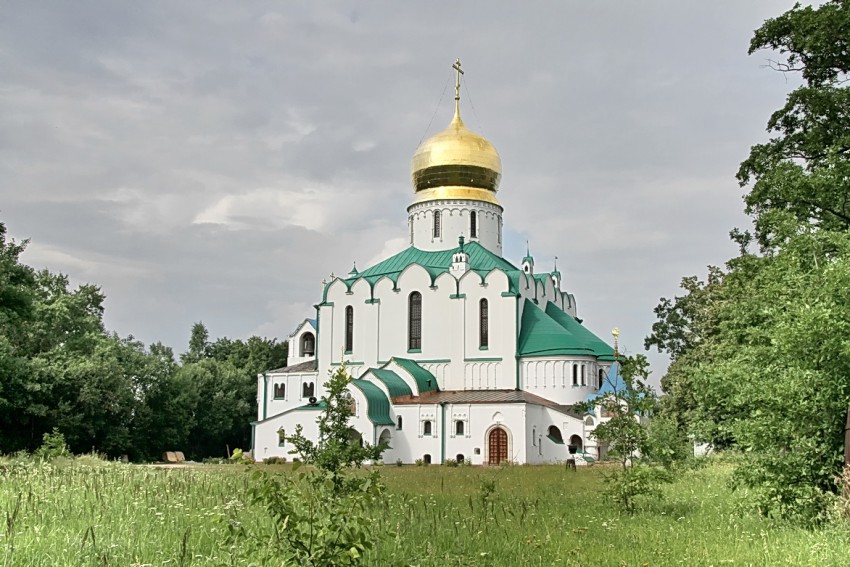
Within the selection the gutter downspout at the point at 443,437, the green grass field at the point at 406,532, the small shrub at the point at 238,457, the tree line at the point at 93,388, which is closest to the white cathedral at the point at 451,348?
the gutter downspout at the point at 443,437

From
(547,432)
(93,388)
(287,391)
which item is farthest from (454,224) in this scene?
(93,388)

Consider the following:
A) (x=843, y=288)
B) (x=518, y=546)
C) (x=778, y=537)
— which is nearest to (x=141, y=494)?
(x=518, y=546)

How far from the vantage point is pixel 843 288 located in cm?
967

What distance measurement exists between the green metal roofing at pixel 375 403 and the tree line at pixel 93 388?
36.3ft

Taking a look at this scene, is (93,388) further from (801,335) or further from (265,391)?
(801,335)

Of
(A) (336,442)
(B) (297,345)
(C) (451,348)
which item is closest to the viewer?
(A) (336,442)

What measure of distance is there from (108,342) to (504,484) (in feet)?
86.9

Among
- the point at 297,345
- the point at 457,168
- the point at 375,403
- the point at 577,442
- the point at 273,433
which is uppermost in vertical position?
the point at 457,168

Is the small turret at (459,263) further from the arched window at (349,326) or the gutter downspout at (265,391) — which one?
the gutter downspout at (265,391)

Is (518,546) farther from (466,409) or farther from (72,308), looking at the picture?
(72,308)

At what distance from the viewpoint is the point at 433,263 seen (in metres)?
47.1

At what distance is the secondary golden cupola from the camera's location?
48688 millimetres

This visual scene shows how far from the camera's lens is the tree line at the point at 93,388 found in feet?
113

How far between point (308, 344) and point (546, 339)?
15.4 m
